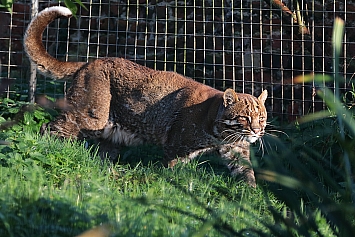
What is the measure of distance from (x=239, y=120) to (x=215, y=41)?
2.44m

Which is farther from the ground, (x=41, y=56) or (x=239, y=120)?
(x=41, y=56)

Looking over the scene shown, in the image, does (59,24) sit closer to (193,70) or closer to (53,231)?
(193,70)

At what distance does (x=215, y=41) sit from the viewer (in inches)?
359

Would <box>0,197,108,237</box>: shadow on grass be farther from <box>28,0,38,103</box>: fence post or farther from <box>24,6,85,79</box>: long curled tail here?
<box>28,0,38,103</box>: fence post

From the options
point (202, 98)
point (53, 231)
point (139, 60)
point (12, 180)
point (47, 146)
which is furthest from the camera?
point (139, 60)

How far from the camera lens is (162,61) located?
860cm

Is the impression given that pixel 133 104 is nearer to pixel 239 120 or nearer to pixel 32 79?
pixel 239 120

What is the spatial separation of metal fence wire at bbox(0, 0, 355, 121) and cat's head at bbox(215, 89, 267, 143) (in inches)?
60.0

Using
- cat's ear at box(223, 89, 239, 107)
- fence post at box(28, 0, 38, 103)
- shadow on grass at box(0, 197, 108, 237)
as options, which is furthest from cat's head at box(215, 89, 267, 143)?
shadow on grass at box(0, 197, 108, 237)

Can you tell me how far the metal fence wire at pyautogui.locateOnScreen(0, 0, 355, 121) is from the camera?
28.3 feet

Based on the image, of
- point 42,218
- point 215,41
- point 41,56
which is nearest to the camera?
point 42,218

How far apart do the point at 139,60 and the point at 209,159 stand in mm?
2067

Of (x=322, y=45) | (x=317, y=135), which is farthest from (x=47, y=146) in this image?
(x=322, y=45)

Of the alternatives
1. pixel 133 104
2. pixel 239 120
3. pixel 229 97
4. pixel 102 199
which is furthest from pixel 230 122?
pixel 102 199
